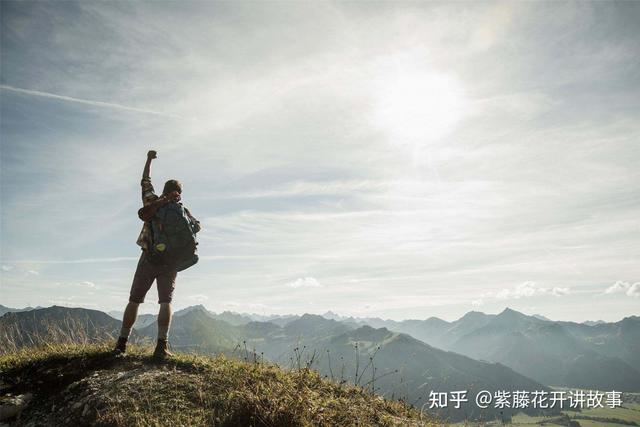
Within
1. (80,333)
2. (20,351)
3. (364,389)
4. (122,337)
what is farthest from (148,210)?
(364,389)

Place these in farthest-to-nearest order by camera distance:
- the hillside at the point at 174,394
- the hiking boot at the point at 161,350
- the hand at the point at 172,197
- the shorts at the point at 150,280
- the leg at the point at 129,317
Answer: the hand at the point at 172,197 < the shorts at the point at 150,280 < the leg at the point at 129,317 < the hiking boot at the point at 161,350 < the hillside at the point at 174,394

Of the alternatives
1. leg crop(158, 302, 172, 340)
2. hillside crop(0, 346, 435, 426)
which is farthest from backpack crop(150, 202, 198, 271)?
hillside crop(0, 346, 435, 426)

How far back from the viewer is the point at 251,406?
547 cm

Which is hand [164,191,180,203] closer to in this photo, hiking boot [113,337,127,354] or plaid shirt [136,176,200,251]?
plaid shirt [136,176,200,251]

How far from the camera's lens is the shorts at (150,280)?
7.62 meters

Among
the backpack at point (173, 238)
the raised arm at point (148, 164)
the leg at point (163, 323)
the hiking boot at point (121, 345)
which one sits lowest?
the hiking boot at point (121, 345)

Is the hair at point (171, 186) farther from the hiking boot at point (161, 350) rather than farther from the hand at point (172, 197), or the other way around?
the hiking boot at point (161, 350)

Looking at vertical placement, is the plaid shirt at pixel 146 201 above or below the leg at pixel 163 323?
above

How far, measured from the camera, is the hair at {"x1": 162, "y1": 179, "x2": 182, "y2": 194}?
26.7 feet

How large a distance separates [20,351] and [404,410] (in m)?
8.84

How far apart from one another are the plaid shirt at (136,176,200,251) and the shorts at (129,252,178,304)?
10.0 inches

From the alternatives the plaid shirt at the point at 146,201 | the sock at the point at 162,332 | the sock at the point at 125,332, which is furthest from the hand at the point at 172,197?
the sock at the point at 125,332

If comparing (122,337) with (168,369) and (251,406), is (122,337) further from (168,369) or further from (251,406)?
(251,406)

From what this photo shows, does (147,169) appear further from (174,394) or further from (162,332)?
(174,394)
